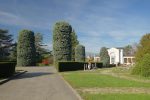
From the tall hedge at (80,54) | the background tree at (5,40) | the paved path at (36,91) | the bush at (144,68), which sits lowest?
the paved path at (36,91)

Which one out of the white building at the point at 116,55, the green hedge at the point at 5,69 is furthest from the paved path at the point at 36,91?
the white building at the point at 116,55

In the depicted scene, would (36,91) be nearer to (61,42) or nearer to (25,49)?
(61,42)

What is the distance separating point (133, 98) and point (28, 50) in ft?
174

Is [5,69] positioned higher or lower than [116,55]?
lower

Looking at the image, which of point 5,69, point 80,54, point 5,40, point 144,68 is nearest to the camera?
point 5,69

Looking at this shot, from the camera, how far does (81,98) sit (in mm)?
13258

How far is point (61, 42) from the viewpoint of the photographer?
56.1m

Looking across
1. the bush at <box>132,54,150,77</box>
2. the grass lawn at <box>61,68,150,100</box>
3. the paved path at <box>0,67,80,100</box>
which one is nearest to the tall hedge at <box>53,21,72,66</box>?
the bush at <box>132,54,150,77</box>

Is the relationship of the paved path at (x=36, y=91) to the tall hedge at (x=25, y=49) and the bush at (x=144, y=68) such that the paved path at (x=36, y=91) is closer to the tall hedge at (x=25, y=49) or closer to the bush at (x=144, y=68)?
the bush at (x=144, y=68)

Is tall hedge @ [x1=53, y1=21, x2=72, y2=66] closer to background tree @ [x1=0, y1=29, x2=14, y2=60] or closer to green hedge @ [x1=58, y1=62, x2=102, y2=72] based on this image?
green hedge @ [x1=58, y1=62, x2=102, y2=72]

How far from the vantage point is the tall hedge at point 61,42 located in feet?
183

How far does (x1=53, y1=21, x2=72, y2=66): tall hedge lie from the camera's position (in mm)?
55781

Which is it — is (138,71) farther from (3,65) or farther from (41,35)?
(41,35)

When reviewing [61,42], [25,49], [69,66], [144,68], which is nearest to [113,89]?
[144,68]
